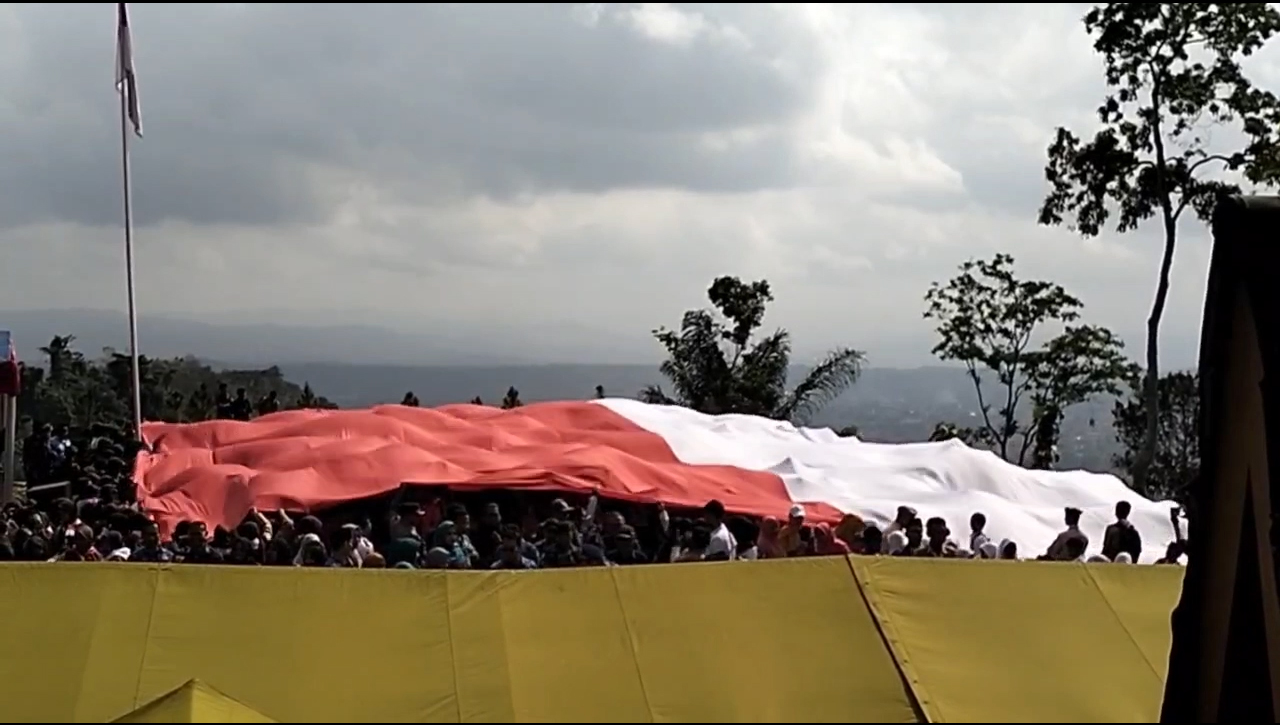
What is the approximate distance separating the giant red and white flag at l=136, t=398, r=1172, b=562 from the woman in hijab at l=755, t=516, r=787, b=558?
120 inches

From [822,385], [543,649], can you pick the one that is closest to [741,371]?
[822,385]

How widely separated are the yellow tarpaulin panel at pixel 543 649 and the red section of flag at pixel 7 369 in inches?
396

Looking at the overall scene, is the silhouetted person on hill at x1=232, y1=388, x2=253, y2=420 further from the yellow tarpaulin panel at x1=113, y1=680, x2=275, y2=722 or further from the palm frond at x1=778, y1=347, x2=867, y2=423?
the yellow tarpaulin panel at x1=113, y1=680, x2=275, y2=722

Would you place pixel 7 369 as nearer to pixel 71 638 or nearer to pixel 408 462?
pixel 408 462

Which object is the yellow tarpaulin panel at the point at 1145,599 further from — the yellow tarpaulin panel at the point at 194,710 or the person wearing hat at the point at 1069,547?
the yellow tarpaulin panel at the point at 194,710

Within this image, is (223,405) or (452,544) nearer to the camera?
(452,544)

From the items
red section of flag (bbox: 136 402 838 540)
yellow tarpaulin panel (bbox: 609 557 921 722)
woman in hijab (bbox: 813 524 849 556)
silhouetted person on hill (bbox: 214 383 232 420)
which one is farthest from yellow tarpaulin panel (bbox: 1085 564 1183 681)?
silhouetted person on hill (bbox: 214 383 232 420)

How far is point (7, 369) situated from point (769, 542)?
8.91m

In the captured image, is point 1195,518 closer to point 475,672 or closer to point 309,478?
point 475,672

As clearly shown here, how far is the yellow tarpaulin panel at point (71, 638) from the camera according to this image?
18.3 feet

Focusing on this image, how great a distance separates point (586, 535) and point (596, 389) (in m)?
10.4

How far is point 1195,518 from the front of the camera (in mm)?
4598

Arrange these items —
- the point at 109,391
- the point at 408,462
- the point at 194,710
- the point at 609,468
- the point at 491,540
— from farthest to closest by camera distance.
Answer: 1. the point at 109,391
2. the point at 408,462
3. the point at 609,468
4. the point at 491,540
5. the point at 194,710

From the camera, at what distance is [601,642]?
19.1ft
